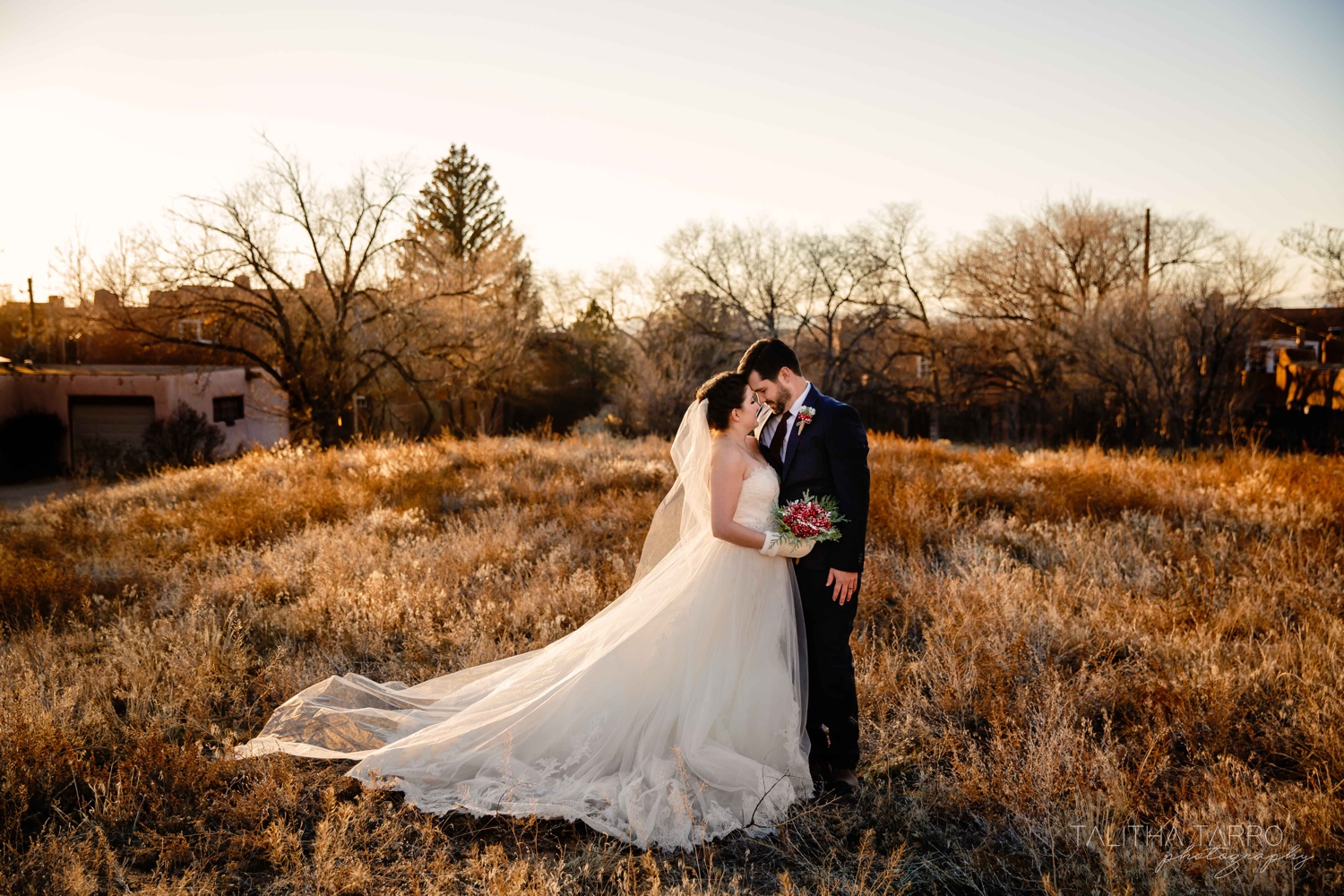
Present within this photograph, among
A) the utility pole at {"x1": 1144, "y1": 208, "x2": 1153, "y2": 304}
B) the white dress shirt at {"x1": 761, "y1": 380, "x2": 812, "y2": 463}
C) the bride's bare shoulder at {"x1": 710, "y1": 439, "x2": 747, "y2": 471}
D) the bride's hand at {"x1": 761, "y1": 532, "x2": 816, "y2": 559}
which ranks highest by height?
the utility pole at {"x1": 1144, "y1": 208, "x2": 1153, "y2": 304}

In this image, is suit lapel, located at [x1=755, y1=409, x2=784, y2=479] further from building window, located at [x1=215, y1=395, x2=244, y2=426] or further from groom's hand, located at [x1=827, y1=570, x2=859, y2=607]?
building window, located at [x1=215, y1=395, x2=244, y2=426]

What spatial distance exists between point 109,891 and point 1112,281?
143 feet

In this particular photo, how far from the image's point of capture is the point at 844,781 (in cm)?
368

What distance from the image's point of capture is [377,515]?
9.52 m

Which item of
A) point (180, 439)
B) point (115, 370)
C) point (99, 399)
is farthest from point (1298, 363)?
point (115, 370)

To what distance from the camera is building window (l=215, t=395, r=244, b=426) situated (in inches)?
1020

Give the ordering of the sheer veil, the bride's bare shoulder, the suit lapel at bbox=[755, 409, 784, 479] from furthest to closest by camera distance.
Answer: the sheer veil
the suit lapel at bbox=[755, 409, 784, 479]
the bride's bare shoulder

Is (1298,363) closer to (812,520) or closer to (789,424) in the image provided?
(789,424)

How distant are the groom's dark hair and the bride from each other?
0.09m

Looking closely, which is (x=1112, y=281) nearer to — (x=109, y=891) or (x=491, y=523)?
(x=491, y=523)

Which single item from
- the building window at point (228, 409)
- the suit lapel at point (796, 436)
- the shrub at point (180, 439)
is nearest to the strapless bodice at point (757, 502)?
the suit lapel at point (796, 436)

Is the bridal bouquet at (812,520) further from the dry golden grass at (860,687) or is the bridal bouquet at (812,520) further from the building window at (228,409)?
the building window at (228,409)

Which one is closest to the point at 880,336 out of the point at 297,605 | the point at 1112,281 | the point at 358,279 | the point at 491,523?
→ the point at 1112,281

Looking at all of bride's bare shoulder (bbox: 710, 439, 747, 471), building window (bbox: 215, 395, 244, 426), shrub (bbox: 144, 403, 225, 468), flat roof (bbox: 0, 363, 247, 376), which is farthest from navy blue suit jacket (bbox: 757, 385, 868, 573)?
building window (bbox: 215, 395, 244, 426)
